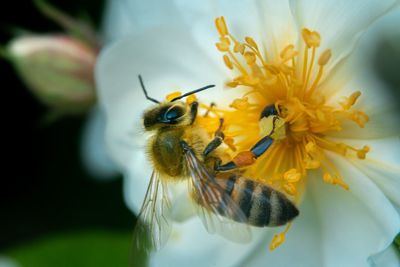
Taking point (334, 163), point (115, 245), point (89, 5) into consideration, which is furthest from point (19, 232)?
point (334, 163)

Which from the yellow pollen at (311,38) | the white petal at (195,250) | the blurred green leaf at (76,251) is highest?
the yellow pollen at (311,38)

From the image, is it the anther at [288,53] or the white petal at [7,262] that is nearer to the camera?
the anther at [288,53]

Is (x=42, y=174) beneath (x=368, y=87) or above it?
beneath

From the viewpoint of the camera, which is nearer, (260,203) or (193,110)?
(260,203)

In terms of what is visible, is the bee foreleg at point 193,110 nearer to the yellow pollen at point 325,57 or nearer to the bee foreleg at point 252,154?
the bee foreleg at point 252,154

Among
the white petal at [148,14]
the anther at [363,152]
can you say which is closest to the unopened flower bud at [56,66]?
the white petal at [148,14]

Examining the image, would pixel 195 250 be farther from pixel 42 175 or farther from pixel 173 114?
pixel 42 175

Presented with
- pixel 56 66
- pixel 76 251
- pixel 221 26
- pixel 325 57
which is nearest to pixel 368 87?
pixel 325 57

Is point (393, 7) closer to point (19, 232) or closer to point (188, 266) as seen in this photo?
point (188, 266)
